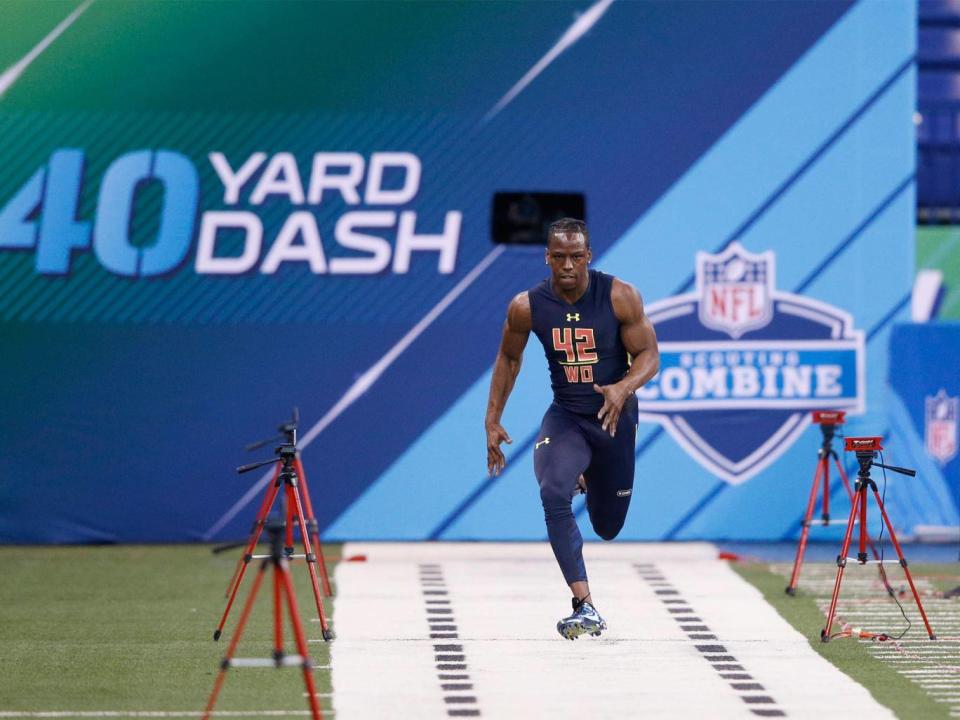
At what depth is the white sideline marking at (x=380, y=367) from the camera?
11.4 m

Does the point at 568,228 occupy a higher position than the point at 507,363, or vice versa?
the point at 568,228

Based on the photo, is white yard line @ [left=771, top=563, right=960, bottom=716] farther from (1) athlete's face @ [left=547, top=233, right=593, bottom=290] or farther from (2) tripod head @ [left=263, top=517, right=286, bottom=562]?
(2) tripod head @ [left=263, top=517, right=286, bottom=562]

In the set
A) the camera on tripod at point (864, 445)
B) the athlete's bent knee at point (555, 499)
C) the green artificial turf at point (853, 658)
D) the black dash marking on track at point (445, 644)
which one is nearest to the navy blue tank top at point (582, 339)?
the athlete's bent knee at point (555, 499)

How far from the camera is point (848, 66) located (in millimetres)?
11484

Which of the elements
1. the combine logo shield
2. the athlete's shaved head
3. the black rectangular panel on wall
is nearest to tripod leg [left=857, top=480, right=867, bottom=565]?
the athlete's shaved head

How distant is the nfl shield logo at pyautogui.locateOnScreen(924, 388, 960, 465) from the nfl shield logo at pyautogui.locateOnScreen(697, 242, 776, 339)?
1311mm

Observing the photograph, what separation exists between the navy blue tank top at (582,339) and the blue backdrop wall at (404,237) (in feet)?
11.0

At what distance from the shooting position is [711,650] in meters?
7.70

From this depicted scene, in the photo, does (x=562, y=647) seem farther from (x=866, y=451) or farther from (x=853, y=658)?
(x=866, y=451)

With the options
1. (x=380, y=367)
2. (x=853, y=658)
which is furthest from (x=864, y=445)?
(x=380, y=367)

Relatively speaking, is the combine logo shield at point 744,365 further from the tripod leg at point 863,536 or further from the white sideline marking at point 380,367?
the tripod leg at point 863,536

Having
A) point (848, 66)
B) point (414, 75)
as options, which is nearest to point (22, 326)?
point (414, 75)

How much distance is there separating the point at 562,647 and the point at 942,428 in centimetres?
472

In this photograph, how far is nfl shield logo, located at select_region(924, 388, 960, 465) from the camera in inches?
451
